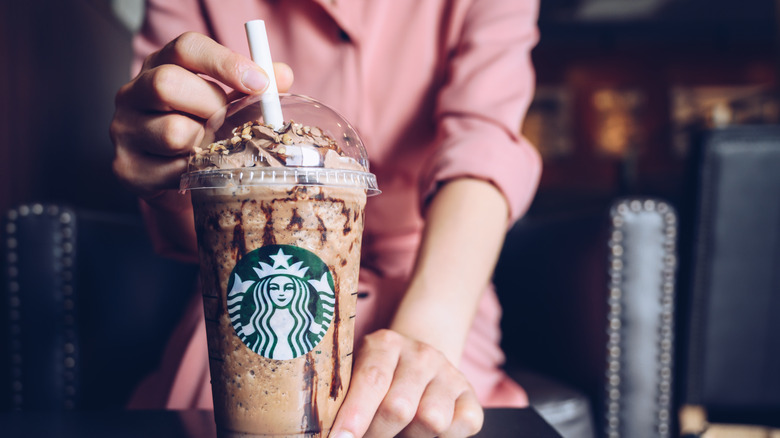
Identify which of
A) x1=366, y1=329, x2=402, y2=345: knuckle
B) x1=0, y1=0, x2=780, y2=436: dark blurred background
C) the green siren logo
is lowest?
x1=366, y1=329, x2=402, y2=345: knuckle

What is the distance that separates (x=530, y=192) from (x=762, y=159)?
0.95 m

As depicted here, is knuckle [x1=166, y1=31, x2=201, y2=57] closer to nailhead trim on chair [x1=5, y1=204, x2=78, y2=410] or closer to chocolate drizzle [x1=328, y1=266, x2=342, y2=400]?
chocolate drizzle [x1=328, y1=266, x2=342, y2=400]

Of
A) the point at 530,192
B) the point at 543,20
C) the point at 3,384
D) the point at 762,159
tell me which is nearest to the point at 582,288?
the point at 530,192

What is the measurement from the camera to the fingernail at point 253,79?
0.53m

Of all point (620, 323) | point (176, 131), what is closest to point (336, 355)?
point (176, 131)

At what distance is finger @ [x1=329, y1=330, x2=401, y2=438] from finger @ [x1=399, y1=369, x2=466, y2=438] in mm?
38

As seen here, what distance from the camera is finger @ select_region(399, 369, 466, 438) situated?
496mm

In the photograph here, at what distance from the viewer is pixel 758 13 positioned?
798 cm

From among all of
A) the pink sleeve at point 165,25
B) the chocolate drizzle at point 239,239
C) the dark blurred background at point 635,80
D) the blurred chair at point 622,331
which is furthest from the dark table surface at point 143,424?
the dark blurred background at point 635,80

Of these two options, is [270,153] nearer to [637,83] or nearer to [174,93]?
[174,93]

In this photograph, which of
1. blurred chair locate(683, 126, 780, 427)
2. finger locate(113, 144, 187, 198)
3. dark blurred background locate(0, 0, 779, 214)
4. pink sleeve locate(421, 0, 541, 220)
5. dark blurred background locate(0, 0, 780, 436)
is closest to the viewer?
finger locate(113, 144, 187, 198)

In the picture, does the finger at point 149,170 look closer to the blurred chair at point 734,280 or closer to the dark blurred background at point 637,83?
the blurred chair at point 734,280

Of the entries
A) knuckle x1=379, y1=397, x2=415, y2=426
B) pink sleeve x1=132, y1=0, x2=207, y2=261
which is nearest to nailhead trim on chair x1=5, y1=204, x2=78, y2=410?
pink sleeve x1=132, y1=0, x2=207, y2=261

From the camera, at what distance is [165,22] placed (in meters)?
0.99
